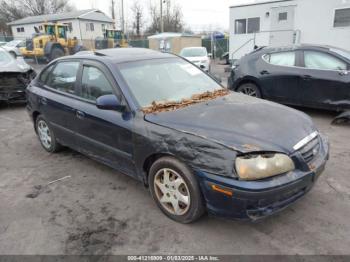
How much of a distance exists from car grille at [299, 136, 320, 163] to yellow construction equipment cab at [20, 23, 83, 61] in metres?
22.0

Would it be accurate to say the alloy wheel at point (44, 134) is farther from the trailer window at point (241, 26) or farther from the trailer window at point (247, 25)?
Result: the trailer window at point (241, 26)

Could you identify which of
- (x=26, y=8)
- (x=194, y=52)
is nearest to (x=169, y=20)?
(x=26, y=8)

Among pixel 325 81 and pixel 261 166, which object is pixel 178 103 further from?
pixel 325 81

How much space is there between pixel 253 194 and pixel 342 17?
49.1 ft

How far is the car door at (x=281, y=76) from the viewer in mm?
6621

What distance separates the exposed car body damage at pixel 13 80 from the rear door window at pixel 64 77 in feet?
13.4

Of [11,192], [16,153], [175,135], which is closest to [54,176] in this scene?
[11,192]

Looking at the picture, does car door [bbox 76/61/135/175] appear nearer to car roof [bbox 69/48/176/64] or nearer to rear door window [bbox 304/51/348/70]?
car roof [bbox 69/48/176/64]

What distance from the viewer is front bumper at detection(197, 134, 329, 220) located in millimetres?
2502

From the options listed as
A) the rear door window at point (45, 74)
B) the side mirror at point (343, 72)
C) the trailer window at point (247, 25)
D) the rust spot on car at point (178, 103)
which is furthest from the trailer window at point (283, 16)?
the rear door window at point (45, 74)

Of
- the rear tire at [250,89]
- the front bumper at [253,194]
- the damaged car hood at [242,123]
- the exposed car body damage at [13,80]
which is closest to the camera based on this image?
the front bumper at [253,194]

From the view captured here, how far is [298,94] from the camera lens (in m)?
6.58

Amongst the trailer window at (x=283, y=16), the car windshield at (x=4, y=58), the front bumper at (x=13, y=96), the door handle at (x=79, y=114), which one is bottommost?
the front bumper at (x=13, y=96)

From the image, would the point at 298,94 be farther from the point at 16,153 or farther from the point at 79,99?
the point at 16,153
